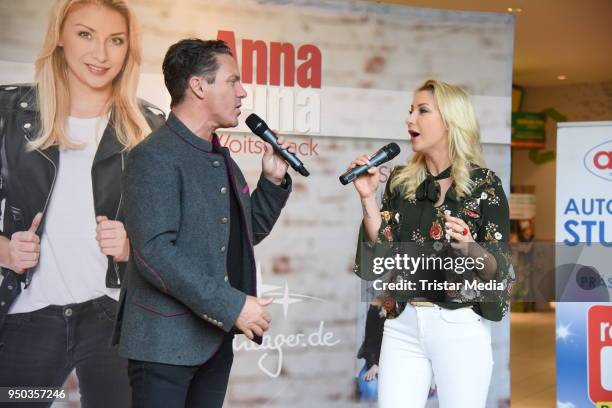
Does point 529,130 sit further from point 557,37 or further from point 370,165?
point 370,165

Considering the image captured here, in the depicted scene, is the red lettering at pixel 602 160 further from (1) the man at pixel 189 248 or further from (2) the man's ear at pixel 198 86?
(2) the man's ear at pixel 198 86

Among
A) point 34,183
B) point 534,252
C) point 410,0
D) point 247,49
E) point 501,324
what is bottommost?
point 501,324

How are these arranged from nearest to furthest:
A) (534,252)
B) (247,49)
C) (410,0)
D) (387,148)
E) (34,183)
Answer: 1. (387,148)
2. (34,183)
3. (247,49)
4. (534,252)
5. (410,0)

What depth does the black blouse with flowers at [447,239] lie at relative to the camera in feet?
8.52

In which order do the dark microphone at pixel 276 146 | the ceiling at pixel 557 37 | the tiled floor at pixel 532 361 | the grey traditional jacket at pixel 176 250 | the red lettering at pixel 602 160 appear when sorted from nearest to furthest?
1. the grey traditional jacket at pixel 176 250
2. the dark microphone at pixel 276 146
3. the red lettering at pixel 602 160
4. the tiled floor at pixel 532 361
5. the ceiling at pixel 557 37

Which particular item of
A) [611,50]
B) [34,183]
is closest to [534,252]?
[34,183]

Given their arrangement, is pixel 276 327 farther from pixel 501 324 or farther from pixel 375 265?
pixel 375 265

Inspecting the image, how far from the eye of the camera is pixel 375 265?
2.72 m

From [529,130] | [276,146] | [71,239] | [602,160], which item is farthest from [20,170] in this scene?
[529,130]

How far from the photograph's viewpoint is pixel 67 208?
3691mm

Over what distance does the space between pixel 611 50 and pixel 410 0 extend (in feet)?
11.9

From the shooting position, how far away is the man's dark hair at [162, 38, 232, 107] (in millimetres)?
2203

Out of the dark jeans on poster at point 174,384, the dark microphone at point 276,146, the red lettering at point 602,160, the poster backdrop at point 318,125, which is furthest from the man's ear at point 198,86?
the red lettering at point 602,160

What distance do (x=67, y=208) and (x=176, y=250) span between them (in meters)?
1.83
